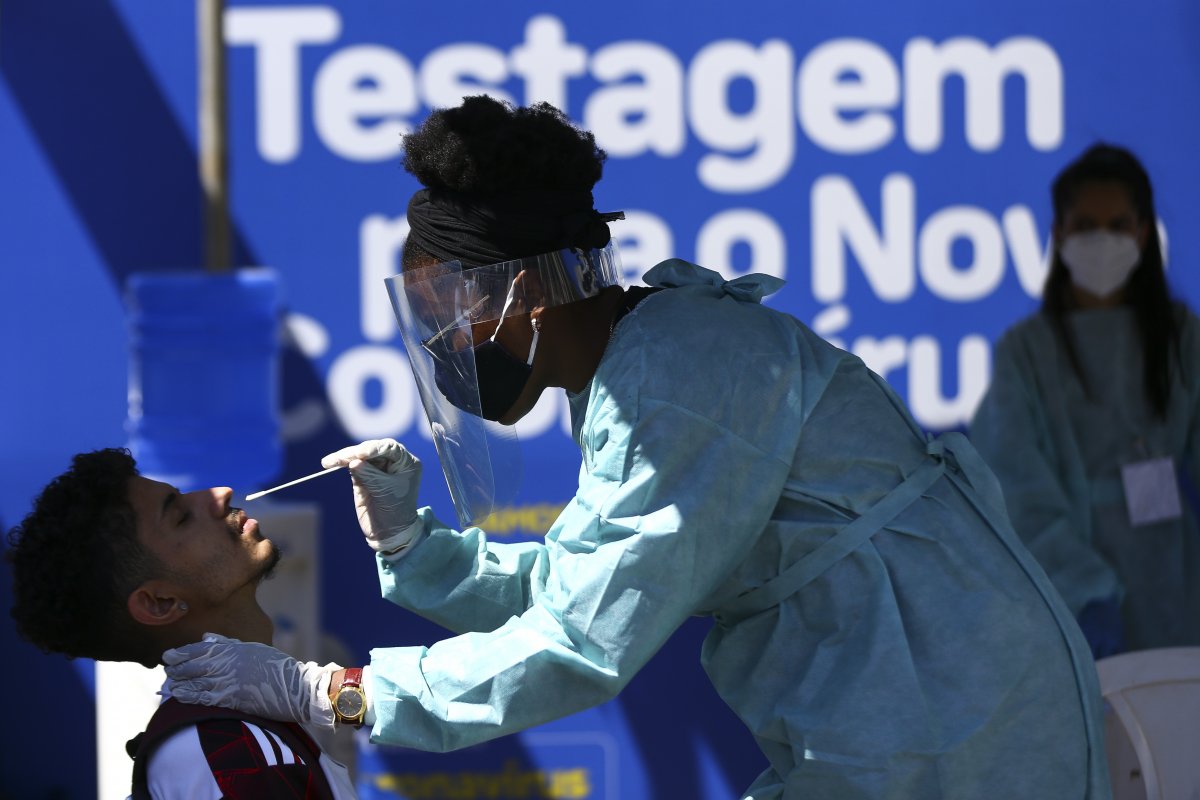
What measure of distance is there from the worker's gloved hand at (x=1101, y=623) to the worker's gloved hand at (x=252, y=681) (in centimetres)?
202

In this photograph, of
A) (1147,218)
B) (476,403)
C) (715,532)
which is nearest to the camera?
(715,532)

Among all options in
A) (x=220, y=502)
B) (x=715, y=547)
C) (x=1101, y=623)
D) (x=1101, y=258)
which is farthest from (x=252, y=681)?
(x=1101, y=258)

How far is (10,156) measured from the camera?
4004 millimetres

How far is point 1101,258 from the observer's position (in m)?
3.47

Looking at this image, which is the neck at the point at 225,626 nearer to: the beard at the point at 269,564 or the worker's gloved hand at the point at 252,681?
the beard at the point at 269,564

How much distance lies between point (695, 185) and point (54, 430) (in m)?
1.95

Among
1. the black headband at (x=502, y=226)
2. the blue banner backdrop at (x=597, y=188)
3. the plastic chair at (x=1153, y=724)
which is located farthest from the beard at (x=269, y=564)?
the blue banner backdrop at (x=597, y=188)

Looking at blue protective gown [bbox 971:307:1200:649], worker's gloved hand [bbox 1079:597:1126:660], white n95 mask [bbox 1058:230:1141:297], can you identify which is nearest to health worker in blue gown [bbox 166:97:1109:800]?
worker's gloved hand [bbox 1079:597:1126:660]

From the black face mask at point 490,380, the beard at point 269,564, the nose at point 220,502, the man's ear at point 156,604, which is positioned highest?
the black face mask at point 490,380

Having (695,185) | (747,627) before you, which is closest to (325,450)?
(695,185)

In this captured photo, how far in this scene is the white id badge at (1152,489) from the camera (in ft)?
11.1

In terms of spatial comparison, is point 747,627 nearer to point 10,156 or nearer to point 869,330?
point 869,330

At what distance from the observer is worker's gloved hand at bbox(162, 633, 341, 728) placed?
179cm

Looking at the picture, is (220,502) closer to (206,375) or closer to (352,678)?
(352,678)
